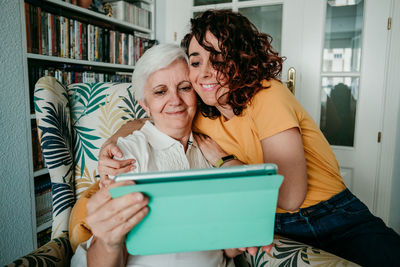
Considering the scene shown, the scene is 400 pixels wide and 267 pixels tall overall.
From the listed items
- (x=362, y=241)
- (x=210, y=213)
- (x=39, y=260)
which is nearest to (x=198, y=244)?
(x=210, y=213)

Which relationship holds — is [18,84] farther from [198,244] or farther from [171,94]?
[198,244]

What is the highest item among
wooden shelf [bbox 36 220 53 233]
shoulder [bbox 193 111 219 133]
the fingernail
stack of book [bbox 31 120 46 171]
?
shoulder [bbox 193 111 219 133]

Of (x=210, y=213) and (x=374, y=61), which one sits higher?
(x=374, y=61)

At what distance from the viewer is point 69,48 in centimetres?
194

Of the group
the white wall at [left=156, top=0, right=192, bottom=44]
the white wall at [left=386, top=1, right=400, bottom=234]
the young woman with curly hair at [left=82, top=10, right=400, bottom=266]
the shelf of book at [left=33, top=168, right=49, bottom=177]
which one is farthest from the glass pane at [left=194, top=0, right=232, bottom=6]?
the shelf of book at [left=33, top=168, right=49, bottom=177]

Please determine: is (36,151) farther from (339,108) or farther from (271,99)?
(339,108)

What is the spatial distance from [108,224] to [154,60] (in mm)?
645

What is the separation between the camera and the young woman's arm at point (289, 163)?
2.79 feet

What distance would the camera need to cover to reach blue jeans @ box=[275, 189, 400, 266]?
3.22 feet

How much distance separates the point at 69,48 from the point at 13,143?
0.79 m

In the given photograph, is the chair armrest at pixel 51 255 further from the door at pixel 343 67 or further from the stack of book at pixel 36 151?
the door at pixel 343 67

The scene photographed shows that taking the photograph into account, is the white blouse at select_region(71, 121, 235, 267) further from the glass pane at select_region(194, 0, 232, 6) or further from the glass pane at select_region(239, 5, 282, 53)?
the glass pane at select_region(194, 0, 232, 6)

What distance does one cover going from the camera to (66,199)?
1.12 metres

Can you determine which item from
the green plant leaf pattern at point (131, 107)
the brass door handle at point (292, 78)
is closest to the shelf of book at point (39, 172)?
the green plant leaf pattern at point (131, 107)
